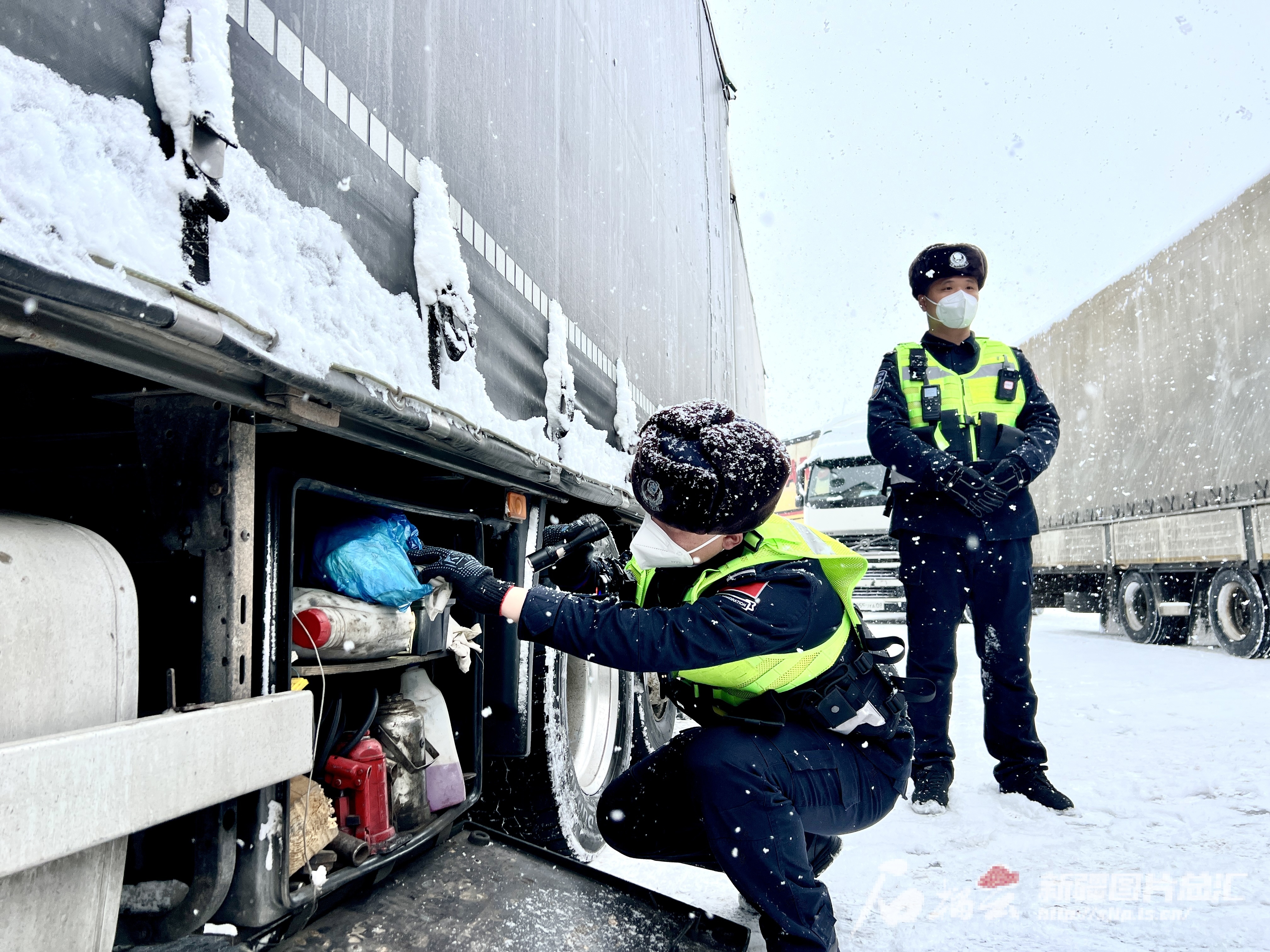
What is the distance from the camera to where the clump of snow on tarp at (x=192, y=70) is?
94cm

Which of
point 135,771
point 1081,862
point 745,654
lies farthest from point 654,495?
point 1081,862

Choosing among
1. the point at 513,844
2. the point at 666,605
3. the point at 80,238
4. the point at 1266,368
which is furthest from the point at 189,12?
the point at 1266,368

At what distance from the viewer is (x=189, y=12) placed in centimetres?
96

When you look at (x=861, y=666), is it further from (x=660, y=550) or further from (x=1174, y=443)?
(x=1174, y=443)

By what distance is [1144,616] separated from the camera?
8930 mm

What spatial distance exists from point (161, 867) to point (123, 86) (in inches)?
42.4

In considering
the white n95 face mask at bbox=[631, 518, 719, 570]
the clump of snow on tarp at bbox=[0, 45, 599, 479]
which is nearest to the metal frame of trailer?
the white n95 face mask at bbox=[631, 518, 719, 570]

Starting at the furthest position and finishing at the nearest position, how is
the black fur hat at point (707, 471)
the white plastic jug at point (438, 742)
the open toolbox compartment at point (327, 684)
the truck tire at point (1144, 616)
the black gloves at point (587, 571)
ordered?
1. the truck tire at point (1144, 616)
2. the black gloves at point (587, 571)
3. the white plastic jug at point (438, 742)
4. the black fur hat at point (707, 471)
5. the open toolbox compartment at point (327, 684)

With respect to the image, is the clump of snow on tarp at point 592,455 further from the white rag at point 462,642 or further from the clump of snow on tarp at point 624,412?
the white rag at point 462,642

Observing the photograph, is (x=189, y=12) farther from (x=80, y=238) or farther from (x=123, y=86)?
(x=80, y=238)

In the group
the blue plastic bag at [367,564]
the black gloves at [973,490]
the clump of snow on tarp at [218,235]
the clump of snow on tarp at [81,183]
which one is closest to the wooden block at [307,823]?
the blue plastic bag at [367,564]

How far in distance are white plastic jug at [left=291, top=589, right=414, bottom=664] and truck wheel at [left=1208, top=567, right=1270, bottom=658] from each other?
7268 millimetres

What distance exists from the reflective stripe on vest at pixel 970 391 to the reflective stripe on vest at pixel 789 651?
135 centimetres

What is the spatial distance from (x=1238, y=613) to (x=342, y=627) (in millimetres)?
8051
